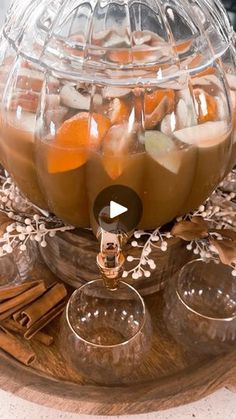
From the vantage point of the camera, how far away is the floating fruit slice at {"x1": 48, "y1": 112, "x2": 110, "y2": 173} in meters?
0.50

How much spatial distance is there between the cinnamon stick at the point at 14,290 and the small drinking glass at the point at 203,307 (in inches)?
6.0

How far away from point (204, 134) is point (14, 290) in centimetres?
26

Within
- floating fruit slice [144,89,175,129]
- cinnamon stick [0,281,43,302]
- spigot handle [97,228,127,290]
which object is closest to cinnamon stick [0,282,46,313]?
cinnamon stick [0,281,43,302]

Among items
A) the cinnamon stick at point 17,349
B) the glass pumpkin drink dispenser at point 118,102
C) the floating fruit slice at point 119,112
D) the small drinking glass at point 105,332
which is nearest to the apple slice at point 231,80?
the glass pumpkin drink dispenser at point 118,102

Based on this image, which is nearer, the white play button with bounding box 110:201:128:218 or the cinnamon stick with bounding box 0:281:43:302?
the white play button with bounding box 110:201:128:218

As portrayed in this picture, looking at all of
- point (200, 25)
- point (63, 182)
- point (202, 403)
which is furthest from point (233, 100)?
point (202, 403)

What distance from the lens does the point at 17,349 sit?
536 mm

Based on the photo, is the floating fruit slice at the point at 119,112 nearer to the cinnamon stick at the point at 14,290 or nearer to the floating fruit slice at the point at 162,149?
the floating fruit slice at the point at 162,149

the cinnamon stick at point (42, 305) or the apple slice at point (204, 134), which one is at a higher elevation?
the apple slice at point (204, 134)

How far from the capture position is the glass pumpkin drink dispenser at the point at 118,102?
499mm

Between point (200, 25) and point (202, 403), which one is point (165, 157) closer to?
point (200, 25)

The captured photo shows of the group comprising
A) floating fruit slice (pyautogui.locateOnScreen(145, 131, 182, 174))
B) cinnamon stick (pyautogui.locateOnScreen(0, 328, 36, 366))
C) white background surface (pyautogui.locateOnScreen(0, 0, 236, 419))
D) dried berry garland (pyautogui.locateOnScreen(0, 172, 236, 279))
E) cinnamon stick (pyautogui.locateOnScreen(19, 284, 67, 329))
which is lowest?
white background surface (pyautogui.locateOnScreen(0, 0, 236, 419))

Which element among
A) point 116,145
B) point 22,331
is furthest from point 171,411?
point 116,145

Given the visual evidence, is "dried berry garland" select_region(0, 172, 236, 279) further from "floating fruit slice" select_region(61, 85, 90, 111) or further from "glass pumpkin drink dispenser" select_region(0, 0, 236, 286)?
"floating fruit slice" select_region(61, 85, 90, 111)
